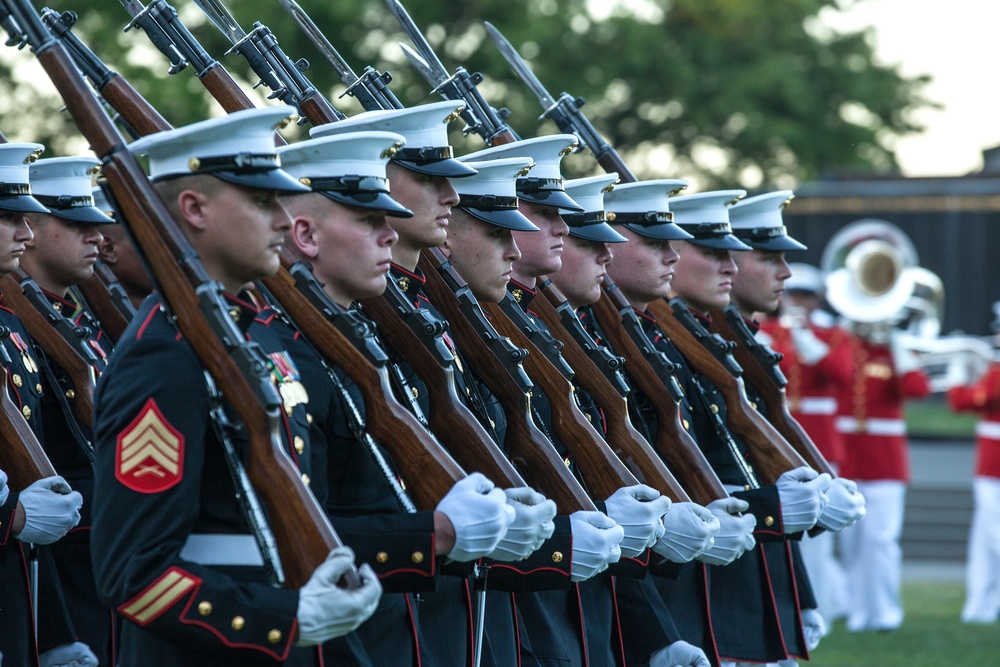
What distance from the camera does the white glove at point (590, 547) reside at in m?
4.41

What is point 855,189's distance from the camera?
25328 millimetres

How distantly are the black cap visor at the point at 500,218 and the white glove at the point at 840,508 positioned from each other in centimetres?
203

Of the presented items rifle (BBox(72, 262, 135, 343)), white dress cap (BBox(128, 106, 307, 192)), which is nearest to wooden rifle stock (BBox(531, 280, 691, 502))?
rifle (BBox(72, 262, 135, 343))

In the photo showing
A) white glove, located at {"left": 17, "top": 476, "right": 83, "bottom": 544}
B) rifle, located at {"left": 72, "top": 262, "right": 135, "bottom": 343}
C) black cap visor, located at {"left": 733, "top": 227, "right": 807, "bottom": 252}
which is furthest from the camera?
black cap visor, located at {"left": 733, "top": 227, "right": 807, "bottom": 252}

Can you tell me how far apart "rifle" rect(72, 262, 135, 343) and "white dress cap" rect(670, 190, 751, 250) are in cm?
229

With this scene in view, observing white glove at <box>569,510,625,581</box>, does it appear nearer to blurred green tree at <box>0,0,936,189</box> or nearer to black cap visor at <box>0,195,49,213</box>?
black cap visor at <box>0,195,49,213</box>

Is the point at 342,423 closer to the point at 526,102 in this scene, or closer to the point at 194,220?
the point at 194,220

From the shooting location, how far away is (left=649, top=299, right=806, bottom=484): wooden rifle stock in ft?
20.4

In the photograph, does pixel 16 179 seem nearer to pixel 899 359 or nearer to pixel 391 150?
pixel 391 150

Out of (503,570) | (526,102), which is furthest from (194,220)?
(526,102)

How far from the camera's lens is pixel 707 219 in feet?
21.8

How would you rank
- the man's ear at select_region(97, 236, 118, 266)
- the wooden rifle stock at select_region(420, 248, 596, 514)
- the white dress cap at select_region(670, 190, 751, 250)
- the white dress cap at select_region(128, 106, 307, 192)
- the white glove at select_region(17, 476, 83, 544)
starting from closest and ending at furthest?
the white dress cap at select_region(128, 106, 307, 192), the white glove at select_region(17, 476, 83, 544), the wooden rifle stock at select_region(420, 248, 596, 514), the man's ear at select_region(97, 236, 118, 266), the white dress cap at select_region(670, 190, 751, 250)

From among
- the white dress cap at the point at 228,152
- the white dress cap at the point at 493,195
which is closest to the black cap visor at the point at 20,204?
the white dress cap at the point at 493,195

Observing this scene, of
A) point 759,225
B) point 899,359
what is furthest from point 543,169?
point 899,359
